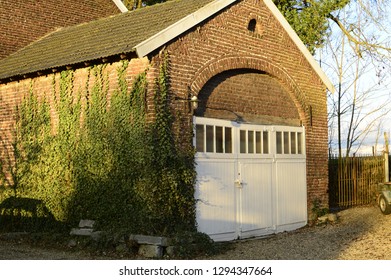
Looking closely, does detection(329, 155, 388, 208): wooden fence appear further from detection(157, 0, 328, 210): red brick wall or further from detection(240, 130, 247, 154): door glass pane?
detection(240, 130, 247, 154): door glass pane

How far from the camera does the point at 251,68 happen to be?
1408cm

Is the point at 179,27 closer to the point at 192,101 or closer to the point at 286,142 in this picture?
the point at 192,101

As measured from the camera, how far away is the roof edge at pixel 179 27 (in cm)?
1125

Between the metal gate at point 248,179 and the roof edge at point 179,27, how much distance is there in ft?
6.20

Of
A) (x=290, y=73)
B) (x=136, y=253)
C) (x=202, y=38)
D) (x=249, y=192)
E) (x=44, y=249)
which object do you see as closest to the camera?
(x=136, y=253)

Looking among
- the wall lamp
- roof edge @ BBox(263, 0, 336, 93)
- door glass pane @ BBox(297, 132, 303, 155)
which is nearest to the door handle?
the wall lamp

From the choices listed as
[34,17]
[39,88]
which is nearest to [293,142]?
[39,88]

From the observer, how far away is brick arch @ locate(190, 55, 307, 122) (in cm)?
1254

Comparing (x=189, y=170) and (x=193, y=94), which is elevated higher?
(x=193, y=94)

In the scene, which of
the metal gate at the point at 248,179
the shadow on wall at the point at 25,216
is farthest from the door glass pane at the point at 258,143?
the shadow on wall at the point at 25,216

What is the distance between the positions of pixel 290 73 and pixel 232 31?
2.54 meters

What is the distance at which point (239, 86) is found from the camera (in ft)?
45.3

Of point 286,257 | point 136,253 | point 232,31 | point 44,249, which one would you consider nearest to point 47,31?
point 232,31

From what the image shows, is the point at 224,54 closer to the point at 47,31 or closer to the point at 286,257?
the point at 286,257
